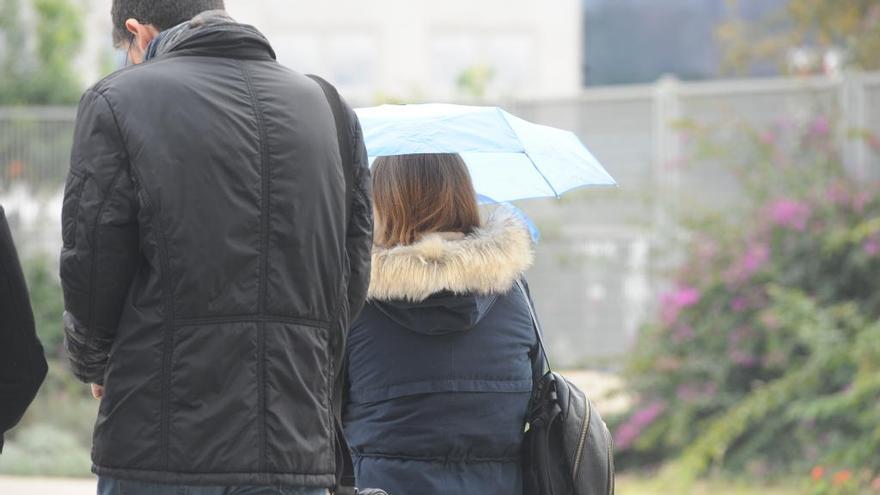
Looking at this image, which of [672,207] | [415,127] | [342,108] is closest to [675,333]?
[672,207]

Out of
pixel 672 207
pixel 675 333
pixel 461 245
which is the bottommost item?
pixel 675 333

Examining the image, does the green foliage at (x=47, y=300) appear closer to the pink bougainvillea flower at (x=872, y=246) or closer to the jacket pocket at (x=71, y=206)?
the pink bougainvillea flower at (x=872, y=246)

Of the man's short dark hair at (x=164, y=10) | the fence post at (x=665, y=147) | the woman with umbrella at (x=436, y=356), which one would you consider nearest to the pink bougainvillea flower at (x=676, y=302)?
the fence post at (x=665, y=147)

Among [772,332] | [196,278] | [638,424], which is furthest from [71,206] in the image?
[638,424]

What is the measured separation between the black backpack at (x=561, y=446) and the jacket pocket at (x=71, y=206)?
4.74 feet

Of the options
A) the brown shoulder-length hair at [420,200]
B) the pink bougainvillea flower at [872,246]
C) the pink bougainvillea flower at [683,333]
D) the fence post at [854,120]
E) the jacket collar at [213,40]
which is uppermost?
the jacket collar at [213,40]

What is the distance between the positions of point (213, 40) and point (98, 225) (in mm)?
482

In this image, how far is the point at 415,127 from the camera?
391 centimetres

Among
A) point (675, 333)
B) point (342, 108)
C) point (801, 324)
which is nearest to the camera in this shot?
point (342, 108)

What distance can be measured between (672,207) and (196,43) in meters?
7.57

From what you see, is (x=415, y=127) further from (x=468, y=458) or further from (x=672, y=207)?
(x=672, y=207)

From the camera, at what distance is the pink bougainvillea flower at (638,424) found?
9570mm

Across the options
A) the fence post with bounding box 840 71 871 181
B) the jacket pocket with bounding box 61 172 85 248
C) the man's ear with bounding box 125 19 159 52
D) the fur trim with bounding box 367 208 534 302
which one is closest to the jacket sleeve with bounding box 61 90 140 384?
the jacket pocket with bounding box 61 172 85 248

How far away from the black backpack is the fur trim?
326mm
